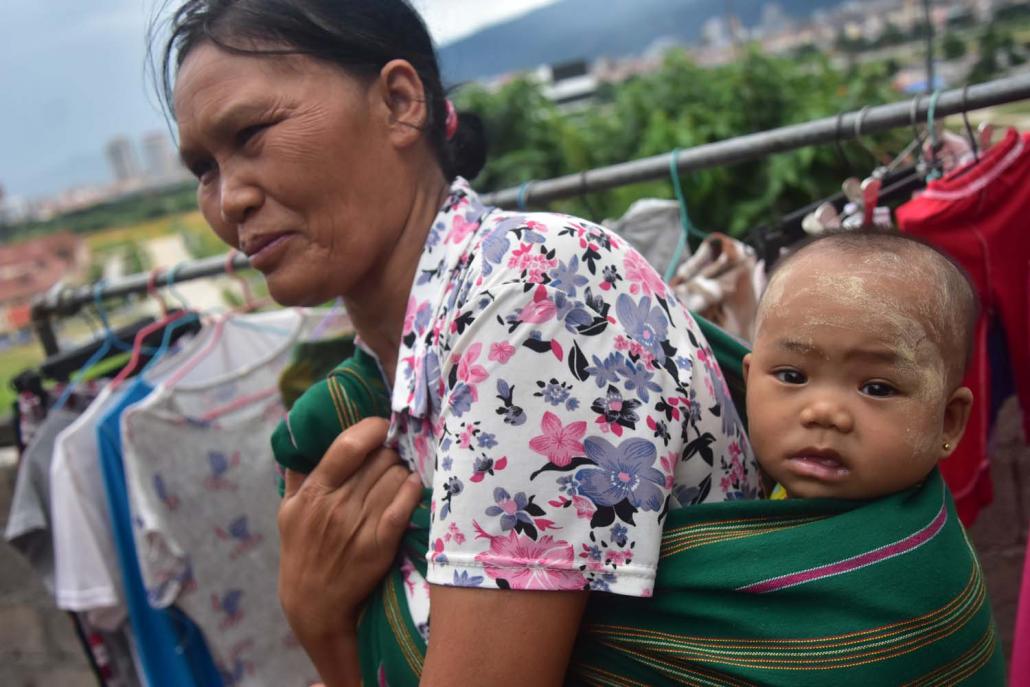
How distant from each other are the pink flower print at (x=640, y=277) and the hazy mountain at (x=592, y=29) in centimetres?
287

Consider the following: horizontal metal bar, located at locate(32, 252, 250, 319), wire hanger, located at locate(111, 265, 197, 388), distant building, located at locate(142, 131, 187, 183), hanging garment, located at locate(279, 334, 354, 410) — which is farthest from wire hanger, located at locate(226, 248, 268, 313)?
distant building, located at locate(142, 131, 187, 183)

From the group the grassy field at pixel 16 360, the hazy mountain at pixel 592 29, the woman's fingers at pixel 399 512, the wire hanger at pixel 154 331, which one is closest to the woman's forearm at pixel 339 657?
the woman's fingers at pixel 399 512

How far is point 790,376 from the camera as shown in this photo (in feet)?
3.79

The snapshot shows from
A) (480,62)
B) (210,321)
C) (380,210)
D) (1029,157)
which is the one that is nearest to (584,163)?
(480,62)

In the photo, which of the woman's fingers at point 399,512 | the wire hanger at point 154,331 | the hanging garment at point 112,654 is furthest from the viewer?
the wire hanger at point 154,331

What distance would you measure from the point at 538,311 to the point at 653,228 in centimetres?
127

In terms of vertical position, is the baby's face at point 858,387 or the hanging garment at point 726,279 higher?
the baby's face at point 858,387

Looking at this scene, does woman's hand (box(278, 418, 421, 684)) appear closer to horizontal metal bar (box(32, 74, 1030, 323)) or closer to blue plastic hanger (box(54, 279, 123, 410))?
horizontal metal bar (box(32, 74, 1030, 323))

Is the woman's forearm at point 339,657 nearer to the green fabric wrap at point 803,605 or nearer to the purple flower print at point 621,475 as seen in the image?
the green fabric wrap at point 803,605

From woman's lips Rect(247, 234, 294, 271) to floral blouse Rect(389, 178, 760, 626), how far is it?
371 mm

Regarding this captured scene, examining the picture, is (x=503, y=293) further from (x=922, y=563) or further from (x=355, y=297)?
(x=922, y=563)

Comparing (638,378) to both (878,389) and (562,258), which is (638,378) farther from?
(878,389)

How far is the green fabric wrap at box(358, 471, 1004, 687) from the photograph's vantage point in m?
1.01

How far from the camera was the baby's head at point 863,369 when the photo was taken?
1074mm
